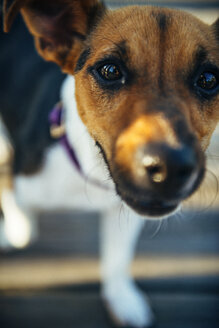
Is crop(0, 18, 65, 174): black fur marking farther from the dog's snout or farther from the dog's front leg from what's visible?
the dog's snout

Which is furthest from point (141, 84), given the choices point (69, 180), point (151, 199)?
point (69, 180)

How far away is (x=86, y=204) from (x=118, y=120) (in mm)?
1155

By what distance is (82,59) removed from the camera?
1876mm

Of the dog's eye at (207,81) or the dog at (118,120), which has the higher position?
the dog's eye at (207,81)

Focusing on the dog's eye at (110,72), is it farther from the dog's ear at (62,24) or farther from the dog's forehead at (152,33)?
the dog's ear at (62,24)

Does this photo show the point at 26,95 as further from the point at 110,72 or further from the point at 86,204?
the point at 110,72

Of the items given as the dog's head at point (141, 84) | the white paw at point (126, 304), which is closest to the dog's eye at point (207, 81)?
the dog's head at point (141, 84)

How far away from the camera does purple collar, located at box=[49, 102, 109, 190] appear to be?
2.29m

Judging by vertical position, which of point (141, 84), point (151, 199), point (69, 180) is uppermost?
point (141, 84)

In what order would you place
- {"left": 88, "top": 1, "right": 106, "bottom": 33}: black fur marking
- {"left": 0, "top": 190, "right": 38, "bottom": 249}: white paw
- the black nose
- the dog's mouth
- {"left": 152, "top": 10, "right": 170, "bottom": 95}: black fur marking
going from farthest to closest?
{"left": 0, "top": 190, "right": 38, "bottom": 249}: white paw < {"left": 88, "top": 1, "right": 106, "bottom": 33}: black fur marking < {"left": 152, "top": 10, "right": 170, "bottom": 95}: black fur marking < the dog's mouth < the black nose

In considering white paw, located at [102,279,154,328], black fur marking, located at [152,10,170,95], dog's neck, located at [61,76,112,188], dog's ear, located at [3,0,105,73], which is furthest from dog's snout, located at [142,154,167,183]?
white paw, located at [102,279,154,328]

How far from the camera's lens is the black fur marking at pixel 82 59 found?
73.0 inches

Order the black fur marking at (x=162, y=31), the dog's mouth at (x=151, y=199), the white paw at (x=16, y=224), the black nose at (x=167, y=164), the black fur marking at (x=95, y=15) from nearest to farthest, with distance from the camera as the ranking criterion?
the black nose at (x=167, y=164)
the dog's mouth at (x=151, y=199)
the black fur marking at (x=162, y=31)
the black fur marking at (x=95, y=15)
the white paw at (x=16, y=224)

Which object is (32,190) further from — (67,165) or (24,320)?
(24,320)
